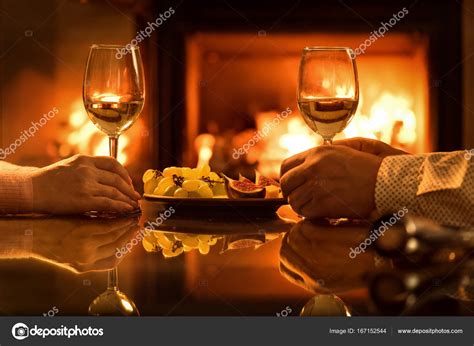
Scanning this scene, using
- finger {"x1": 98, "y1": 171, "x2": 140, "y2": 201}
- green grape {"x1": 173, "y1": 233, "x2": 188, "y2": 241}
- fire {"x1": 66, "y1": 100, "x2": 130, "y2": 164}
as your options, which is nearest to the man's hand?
finger {"x1": 98, "y1": 171, "x2": 140, "y2": 201}

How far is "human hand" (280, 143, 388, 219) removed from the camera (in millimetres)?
1128

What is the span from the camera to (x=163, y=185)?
1.28 meters

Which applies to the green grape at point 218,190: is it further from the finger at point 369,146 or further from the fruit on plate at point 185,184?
the finger at point 369,146

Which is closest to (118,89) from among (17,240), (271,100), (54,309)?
(17,240)

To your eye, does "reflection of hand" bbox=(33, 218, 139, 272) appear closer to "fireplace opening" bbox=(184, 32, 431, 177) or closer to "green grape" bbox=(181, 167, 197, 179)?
"green grape" bbox=(181, 167, 197, 179)

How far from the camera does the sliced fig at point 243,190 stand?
125cm

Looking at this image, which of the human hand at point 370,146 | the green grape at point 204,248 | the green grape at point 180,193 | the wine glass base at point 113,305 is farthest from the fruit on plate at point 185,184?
the wine glass base at point 113,305

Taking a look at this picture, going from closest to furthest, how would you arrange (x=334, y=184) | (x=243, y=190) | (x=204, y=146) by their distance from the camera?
(x=334, y=184)
(x=243, y=190)
(x=204, y=146)

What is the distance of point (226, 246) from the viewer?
3.00 feet

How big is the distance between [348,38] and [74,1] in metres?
1.07

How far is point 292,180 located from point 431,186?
21cm

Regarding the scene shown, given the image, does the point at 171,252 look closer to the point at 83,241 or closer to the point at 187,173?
the point at 83,241

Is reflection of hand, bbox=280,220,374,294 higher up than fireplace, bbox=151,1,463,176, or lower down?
lower down

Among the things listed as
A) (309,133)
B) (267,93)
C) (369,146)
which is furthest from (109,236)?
(309,133)
